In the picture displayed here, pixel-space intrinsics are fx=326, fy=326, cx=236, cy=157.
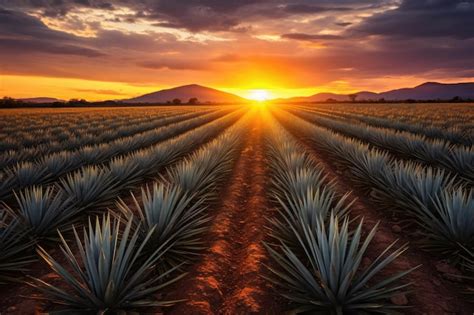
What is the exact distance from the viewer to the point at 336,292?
230 centimetres

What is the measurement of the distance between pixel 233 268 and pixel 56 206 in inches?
87.1

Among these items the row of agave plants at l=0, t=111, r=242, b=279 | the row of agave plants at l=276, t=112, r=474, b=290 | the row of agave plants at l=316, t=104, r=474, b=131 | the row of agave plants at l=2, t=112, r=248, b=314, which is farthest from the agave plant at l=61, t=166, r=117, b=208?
the row of agave plants at l=316, t=104, r=474, b=131

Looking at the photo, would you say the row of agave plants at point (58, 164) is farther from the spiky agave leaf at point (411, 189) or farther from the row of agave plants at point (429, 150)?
the row of agave plants at point (429, 150)

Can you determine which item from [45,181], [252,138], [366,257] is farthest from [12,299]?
[252,138]

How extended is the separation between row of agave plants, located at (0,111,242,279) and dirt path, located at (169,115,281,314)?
164 cm

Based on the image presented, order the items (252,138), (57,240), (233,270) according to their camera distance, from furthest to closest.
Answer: (252,138), (57,240), (233,270)

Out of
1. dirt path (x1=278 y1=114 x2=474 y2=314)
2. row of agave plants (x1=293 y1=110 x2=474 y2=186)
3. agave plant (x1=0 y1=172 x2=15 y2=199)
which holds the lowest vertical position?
dirt path (x1=278 y1=114 x2=474 y2=314)

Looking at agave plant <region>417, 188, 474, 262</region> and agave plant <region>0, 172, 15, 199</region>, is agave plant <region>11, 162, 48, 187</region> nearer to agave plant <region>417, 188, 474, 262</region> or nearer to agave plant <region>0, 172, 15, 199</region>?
agave plant <region>0, 172, 15, 199</region>

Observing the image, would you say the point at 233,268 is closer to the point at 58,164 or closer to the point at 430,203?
the point at 430,203

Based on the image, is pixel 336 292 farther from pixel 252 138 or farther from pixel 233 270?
pixel 252 138

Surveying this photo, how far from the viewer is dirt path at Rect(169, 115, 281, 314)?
2.60 meters

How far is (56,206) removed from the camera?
12.5 ft

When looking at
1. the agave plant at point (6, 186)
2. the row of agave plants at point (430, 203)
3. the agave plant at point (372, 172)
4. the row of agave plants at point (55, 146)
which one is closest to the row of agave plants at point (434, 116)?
the agave plant at point (372, 172)

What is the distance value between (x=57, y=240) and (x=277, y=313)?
2568 mm
